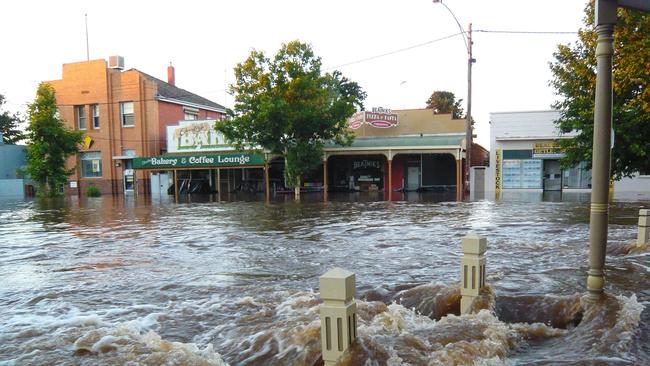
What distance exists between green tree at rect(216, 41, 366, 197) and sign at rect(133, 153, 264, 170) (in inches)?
136

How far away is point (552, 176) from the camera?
96.7 feet

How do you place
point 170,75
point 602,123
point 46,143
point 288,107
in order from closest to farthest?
1. point 602,123
2. point 288,107
3. point 46,143
4. point 170,75

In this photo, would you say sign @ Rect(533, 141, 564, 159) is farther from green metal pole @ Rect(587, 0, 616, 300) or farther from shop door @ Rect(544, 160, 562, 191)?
green metal pole @ Rect(587, 0, 616, 300)

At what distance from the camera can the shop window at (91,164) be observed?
122ft

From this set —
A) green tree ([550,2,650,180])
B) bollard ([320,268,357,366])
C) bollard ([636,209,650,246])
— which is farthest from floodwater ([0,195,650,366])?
green tree ([550,2,650,180])

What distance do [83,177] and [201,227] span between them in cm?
2760

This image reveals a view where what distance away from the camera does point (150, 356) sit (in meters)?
4.76

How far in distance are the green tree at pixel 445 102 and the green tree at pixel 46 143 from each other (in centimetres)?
3691

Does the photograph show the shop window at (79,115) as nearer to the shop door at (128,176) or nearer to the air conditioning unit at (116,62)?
the air conditioning unit at (116,62)

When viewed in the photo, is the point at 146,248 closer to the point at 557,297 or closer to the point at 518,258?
the point at 518,258

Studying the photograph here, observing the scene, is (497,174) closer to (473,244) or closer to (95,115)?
(473,244)

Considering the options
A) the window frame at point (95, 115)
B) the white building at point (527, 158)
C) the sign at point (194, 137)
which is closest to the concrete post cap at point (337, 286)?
the white building at point (527, 158)

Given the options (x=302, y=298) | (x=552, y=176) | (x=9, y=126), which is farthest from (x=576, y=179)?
(x=9, y=126)

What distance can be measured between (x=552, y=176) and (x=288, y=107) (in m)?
16.3
